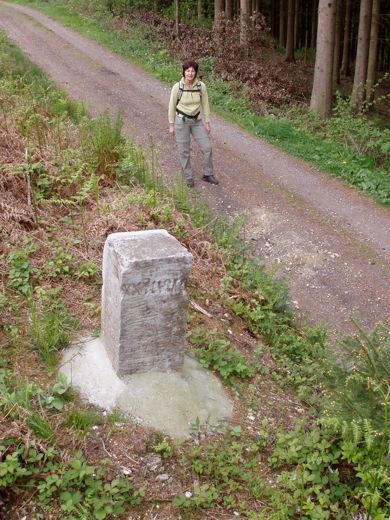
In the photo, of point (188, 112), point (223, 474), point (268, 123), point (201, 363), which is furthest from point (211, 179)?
point (223, 474)

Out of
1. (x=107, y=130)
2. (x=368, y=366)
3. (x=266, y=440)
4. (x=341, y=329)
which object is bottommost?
(x=341, y=329)

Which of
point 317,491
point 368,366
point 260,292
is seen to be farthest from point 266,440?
point 260,292

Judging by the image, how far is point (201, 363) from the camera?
4660 millimetres

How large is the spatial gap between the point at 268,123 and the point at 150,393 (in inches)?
386

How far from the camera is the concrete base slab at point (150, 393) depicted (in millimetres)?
4012

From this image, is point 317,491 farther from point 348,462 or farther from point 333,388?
point 333,388

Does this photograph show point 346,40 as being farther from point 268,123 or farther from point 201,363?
point 201,363

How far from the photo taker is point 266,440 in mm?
4113

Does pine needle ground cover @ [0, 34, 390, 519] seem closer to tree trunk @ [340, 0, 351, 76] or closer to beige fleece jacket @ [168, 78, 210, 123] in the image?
beige fleece jacket @ [168, 78, 210, 123]

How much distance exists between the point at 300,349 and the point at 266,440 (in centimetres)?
185

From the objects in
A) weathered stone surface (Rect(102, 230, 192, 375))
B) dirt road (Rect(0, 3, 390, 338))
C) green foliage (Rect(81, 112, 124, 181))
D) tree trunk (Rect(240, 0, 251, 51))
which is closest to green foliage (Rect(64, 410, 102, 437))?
weathered stone surface (Rect(102, 230, 192, 375))

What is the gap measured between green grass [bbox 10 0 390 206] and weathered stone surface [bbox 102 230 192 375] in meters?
6.71

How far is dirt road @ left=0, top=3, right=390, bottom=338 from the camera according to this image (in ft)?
24.0

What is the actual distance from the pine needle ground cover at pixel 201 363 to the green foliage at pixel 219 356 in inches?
0.5
